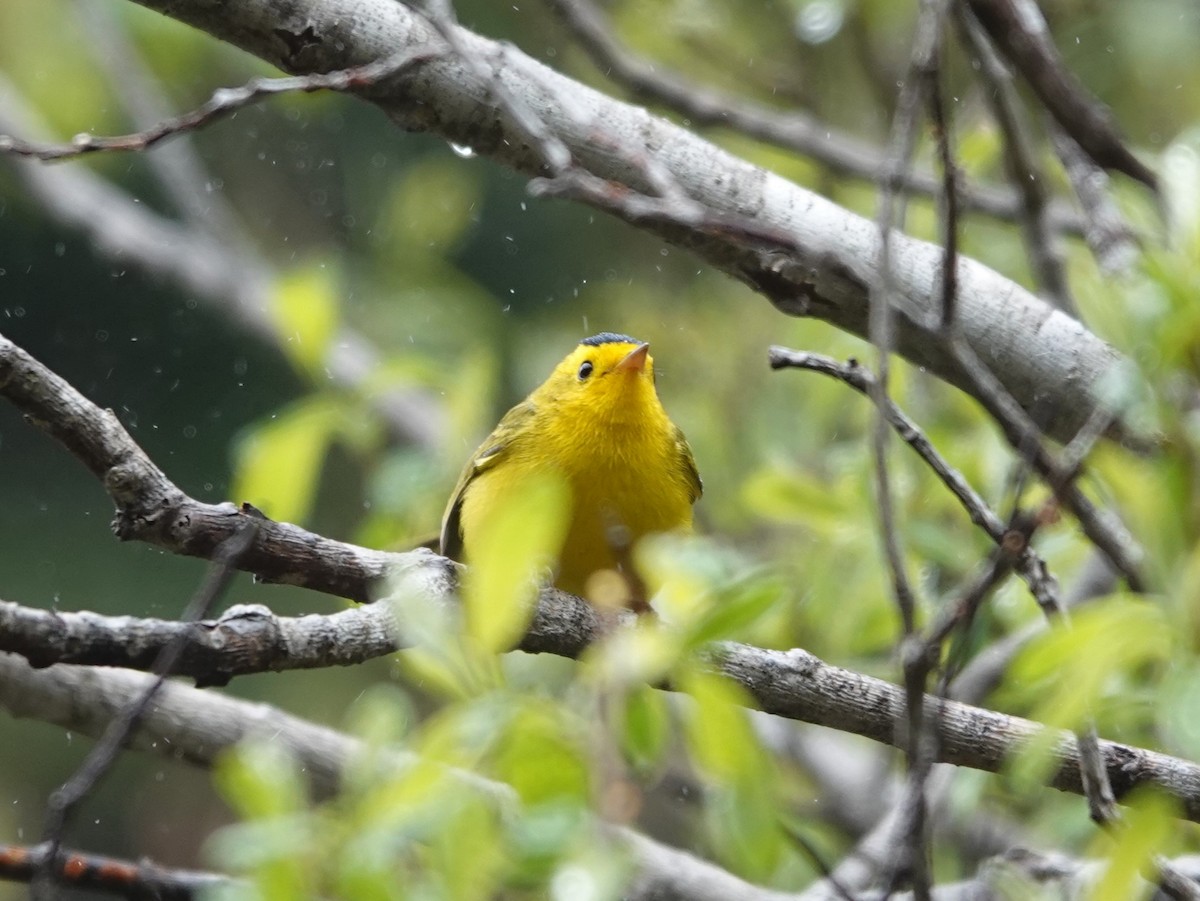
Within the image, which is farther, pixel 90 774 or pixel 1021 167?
pixel 1021 167

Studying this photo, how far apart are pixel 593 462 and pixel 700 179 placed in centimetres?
99

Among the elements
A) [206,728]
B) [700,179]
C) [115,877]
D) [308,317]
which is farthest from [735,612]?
[308,317]

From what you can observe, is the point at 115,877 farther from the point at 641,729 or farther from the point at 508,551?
the point at 508,551

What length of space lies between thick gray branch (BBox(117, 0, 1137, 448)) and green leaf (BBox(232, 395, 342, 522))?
3.80 ft

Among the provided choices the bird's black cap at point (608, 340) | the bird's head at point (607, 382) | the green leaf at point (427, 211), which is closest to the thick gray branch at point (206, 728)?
the bird's head at point (607, 382)

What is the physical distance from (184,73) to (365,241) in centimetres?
172

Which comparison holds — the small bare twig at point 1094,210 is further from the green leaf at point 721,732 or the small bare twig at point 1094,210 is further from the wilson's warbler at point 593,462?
the green leaf at point 721,732

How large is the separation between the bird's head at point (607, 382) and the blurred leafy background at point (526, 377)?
1.26 ft

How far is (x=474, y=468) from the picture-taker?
436 centimetres

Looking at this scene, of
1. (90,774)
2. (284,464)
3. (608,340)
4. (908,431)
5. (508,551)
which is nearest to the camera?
(90,774)

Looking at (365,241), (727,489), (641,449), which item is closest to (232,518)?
(641,449)

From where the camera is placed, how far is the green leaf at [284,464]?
3857 millimetres

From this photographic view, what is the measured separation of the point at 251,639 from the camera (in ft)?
7.51

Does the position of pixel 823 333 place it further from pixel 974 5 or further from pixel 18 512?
pixel 18 512
